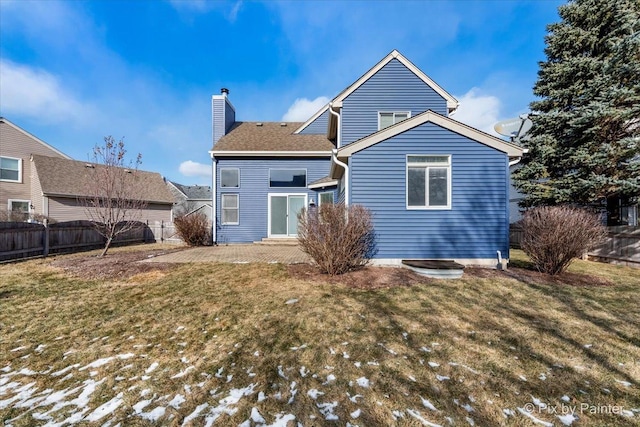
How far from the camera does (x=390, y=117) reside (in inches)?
427

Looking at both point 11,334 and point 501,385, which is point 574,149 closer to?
point 501,385

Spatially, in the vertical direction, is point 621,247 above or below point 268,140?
below

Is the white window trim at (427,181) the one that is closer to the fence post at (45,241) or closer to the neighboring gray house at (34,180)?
the fence post at (45,241)

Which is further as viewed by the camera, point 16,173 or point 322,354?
point 16,173

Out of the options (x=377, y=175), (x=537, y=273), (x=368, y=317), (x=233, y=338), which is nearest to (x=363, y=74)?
(x=377, y=175)

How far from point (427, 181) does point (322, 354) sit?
5.77 meters

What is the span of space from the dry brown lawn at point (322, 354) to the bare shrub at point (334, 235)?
0.62m

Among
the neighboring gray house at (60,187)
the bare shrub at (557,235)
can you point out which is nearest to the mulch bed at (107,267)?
the neighboring gray house at (60,187)

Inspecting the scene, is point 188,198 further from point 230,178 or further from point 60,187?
point 230,178

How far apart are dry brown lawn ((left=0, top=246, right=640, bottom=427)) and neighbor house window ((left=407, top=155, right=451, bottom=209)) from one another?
7.96 feet

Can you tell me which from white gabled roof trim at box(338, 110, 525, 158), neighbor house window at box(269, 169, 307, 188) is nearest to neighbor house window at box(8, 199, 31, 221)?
neighbor house window at box(269, 169, 307, 188)

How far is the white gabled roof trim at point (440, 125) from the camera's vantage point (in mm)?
6996

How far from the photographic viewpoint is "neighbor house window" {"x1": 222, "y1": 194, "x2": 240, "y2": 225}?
1333 cm

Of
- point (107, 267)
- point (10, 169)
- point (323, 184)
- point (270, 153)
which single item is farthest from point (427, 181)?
point (10, 169)
